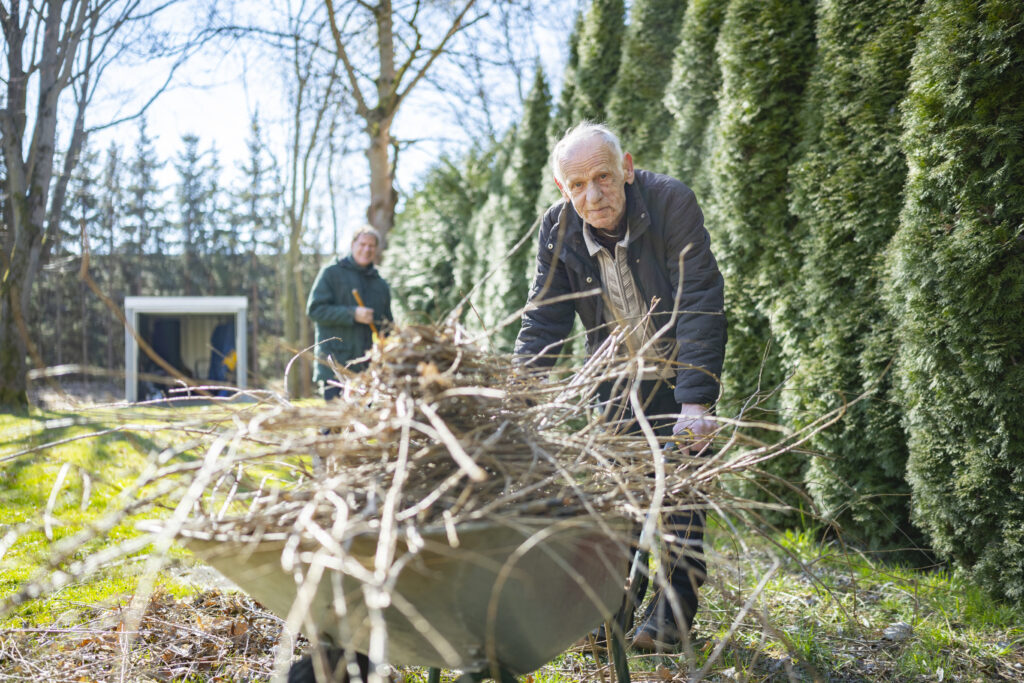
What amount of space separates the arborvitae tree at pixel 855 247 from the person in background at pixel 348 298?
2.96m

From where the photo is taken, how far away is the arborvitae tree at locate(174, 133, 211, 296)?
24.7 metres

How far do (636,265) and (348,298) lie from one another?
3360 mm

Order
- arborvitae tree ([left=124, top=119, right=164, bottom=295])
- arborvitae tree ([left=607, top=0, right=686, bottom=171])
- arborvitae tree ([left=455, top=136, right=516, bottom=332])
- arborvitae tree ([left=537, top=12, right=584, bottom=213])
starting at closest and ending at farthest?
arborvitae tree ([left=607, top=0, right=686, bottom=171]) < arborvitae tree ([left=537, top=12, right=584, bottom=213]) < arborvitae tree ([left=455, top=136, right=516, bottom=332]) < arborvitae tree ([left=124, top=119, right=164, bottom=295])

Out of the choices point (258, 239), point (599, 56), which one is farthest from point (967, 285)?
point (258, 239)

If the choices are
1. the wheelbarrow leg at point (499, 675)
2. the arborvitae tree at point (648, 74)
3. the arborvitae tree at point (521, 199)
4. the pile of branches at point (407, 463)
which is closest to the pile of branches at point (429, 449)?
the pile of branches at point (407, 463)

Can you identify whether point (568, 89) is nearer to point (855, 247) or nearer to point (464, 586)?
point (855, 247)

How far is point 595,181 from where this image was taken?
233 centimetres

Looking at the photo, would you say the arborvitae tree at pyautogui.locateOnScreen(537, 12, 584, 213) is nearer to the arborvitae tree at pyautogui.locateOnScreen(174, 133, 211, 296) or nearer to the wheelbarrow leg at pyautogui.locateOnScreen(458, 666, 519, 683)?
the wheelbarrow leg at pyautogui.locateOnScreen(458, 666, 519, 683)

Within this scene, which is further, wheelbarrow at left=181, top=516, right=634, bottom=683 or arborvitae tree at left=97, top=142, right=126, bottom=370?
arborvitae tree at left=97, top=142, right=126, bottom=370

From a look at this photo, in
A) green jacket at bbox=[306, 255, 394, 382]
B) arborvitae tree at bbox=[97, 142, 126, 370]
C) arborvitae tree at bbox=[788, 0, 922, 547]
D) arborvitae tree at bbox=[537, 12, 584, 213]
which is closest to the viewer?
arborvitae tree at bbox=[788, 0, 922, 547]

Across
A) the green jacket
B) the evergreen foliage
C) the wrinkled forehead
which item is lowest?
the green jacket

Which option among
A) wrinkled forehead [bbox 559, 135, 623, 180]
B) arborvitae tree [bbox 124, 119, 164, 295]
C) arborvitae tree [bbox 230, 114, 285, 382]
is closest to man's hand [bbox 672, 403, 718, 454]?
wrinkled forehead [bbox 559, 135, 623, 180]

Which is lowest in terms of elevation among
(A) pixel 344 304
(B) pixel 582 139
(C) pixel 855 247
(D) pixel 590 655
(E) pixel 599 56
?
(D) pixel 590 655

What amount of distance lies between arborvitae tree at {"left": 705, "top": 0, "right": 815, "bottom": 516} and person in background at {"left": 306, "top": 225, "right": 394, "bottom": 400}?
8.14ft
